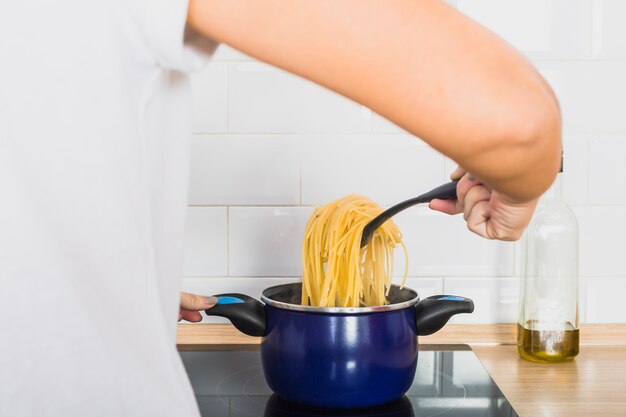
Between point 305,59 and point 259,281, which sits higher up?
point 305,59

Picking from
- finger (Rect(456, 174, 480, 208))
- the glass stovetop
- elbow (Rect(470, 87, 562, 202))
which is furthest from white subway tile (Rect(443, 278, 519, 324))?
elbow (Rect(470, 87, 562, 202))

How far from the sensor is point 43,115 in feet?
1.29

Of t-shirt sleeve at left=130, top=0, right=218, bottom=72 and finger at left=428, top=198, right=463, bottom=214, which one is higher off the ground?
t-shirt sleeve at left=130, top=0, right=218, bottom=72

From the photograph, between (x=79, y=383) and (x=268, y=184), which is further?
(x=268, y=184)

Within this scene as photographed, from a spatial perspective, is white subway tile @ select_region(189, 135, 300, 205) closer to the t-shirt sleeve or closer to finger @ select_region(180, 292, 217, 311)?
finger @ select_region(180, 292, 217, 311)

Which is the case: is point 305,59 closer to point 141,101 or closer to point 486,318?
point 141,101

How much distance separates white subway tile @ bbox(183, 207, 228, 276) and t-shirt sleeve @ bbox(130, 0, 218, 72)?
832 millimetres

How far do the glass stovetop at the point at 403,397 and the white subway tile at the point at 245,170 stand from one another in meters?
0.25

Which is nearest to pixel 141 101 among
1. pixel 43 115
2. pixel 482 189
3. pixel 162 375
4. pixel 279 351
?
pixel 43 115

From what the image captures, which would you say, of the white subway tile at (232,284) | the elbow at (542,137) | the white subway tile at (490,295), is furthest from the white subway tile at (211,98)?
the elbow at (542,137)

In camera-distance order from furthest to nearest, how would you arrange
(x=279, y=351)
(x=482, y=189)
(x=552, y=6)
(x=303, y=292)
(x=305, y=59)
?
(x=552, y=6) → (x=303, y=292) → (x=279, y=351) → (x=482, y=189) → (x=305, y=59)

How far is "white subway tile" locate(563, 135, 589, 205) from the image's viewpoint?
1202mm

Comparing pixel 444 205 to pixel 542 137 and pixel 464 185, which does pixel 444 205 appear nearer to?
pixel 464 185

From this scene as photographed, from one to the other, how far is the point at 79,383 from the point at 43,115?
0.54 ft
